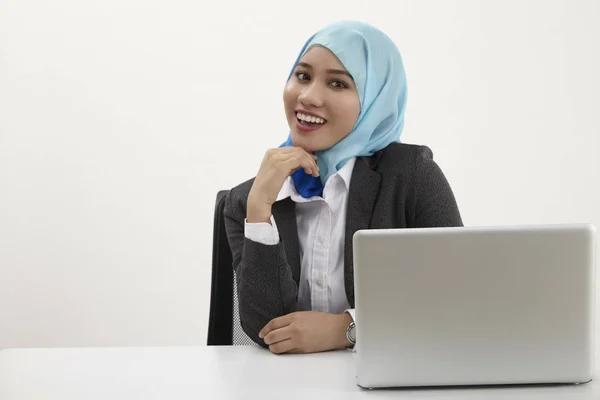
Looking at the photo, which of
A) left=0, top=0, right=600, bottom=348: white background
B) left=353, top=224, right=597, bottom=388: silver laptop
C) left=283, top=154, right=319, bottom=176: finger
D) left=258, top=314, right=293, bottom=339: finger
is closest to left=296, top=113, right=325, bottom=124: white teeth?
left=283, top=154, right=319, bottom=176: finger

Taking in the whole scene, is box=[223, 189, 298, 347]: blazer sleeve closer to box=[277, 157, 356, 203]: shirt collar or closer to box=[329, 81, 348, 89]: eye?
box=[277, 157, 356, 203]: shirt collar

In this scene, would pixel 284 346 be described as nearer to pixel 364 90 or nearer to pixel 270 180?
pixel 270 180

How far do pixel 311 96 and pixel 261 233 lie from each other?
0.34 m

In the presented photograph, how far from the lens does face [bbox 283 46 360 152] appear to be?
6.40 feet

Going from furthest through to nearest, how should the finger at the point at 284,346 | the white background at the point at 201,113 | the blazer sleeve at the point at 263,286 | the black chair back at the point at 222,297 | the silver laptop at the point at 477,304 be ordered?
the white background at the point at 201,113
the black chair back at the point at 222,297
the blazer sleeve at the point at 263,286
the finger at the point at 284,346
the silver laptop at the point at 477,304

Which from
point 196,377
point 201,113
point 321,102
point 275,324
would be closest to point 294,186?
point 321,102

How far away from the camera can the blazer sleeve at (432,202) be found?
191 centimetres

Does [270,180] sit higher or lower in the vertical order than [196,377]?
higher

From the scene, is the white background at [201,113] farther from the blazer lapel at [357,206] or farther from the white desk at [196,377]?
the white desk at [196,377]

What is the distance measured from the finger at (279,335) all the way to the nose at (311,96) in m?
Result: 0.54

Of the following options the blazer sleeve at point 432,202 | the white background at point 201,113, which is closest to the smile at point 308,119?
the blazer sleeve at point 432,202

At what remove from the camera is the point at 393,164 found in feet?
6.46

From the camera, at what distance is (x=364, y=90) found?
2.01m

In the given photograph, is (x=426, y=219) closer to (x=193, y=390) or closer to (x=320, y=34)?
(x=320, y=34)
